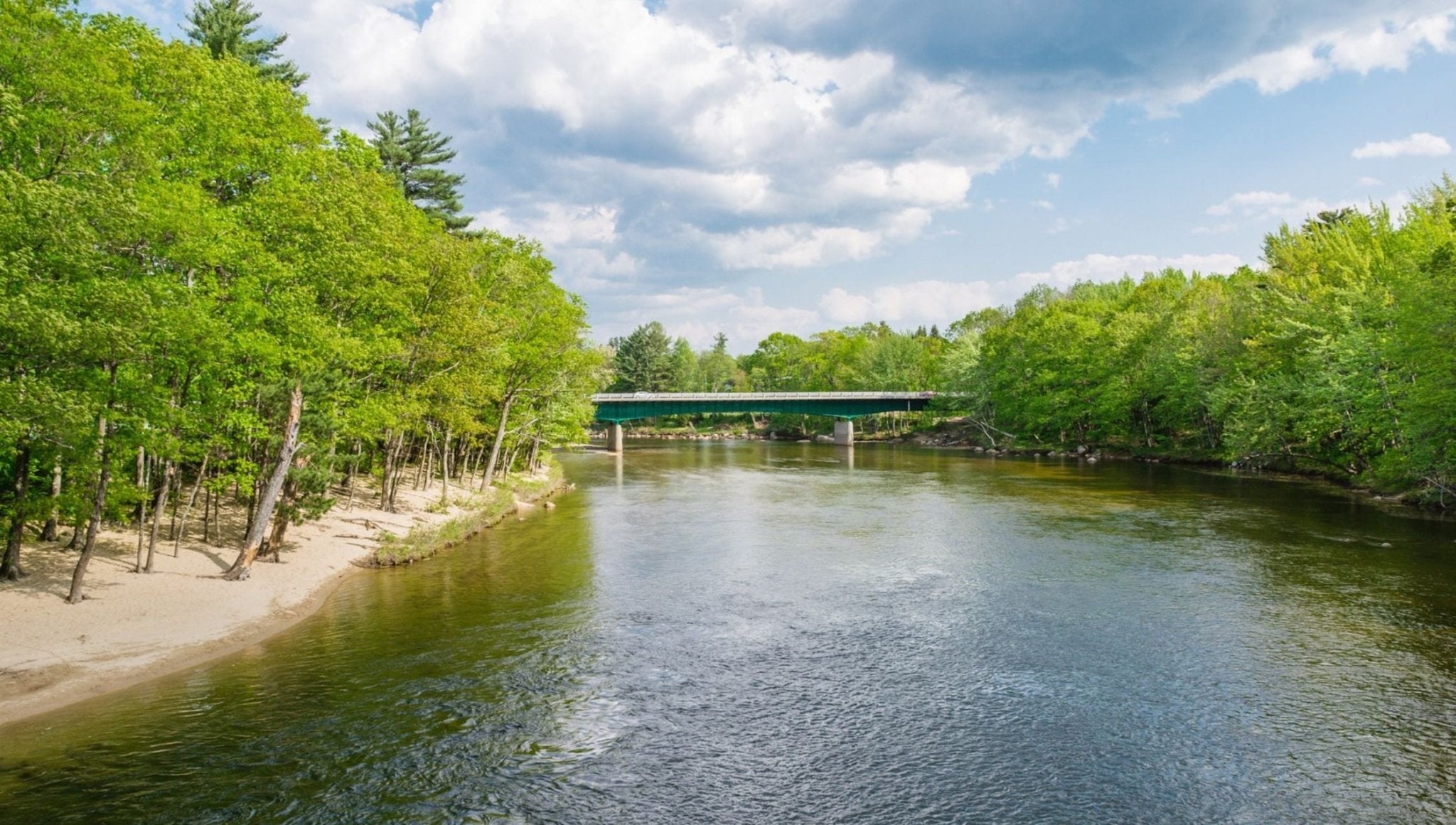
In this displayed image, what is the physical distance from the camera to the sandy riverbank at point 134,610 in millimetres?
17016

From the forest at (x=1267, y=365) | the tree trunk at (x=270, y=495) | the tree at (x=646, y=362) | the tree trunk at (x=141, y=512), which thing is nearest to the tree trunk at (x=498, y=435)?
the tree trunk at (x=270, y=495)

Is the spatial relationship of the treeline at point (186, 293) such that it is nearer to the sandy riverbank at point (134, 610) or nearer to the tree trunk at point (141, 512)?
the tree trunk at point (141, 512)

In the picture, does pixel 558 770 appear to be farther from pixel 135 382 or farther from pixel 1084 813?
pixel 135 382

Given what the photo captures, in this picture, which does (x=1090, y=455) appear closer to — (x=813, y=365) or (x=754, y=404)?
(x=754, y=404)

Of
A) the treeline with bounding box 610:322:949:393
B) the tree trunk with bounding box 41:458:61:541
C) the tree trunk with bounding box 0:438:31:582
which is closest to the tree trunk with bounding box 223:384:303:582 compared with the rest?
the tree trunk with bounding box 41:458:61:541

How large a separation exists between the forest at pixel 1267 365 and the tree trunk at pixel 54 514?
5592 cm

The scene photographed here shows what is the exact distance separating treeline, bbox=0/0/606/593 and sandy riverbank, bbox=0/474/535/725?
0.84 meters

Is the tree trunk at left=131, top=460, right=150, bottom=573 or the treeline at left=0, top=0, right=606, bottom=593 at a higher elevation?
the treeline at left=0, top=0, right=606, bottom=593

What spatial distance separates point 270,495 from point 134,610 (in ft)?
16.5

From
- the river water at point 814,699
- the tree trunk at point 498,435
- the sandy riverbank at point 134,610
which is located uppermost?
the tree trunk at point 498,435

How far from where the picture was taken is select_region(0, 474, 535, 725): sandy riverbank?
1702 cm

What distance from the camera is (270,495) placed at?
2494 cm

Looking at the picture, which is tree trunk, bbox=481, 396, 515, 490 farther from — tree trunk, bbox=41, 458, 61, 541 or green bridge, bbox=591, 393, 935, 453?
green bridge, bbox=591, 393, 935, 453

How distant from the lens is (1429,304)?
40.1 metres
